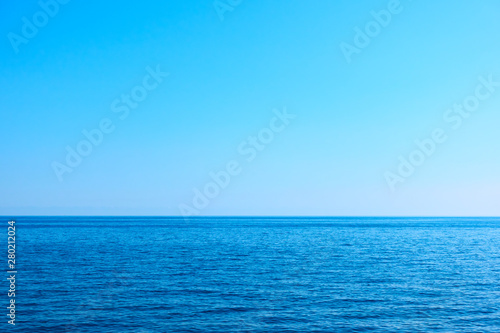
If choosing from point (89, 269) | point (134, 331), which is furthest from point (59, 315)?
point (89, 269)

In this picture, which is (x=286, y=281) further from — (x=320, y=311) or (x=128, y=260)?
(x=128, y=260)

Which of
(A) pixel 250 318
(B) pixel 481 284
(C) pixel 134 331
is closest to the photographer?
(C) pixel 134 331

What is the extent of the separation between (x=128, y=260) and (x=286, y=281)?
2596cm

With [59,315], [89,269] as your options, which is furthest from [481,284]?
[89,269]

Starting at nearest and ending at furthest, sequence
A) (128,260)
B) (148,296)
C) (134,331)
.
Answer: (134,331) < (148,296) < (128,260)

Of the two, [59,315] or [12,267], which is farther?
[12,267]

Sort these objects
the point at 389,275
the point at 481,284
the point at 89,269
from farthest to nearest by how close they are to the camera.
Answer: the point at 89,269, the point at 389,275, the point at 481,284

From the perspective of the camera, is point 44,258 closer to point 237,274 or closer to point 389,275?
Answer: point 237,274

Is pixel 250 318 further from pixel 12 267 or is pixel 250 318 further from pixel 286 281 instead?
pixel 12 267

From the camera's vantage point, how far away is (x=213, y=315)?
98.2 ft

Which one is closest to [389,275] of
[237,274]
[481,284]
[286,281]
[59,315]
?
[481,284]

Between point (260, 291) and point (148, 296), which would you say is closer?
point (148, 296)

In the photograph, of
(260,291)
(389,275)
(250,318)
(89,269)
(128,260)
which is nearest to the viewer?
(250,318)

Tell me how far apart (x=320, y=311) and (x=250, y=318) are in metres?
5.43
